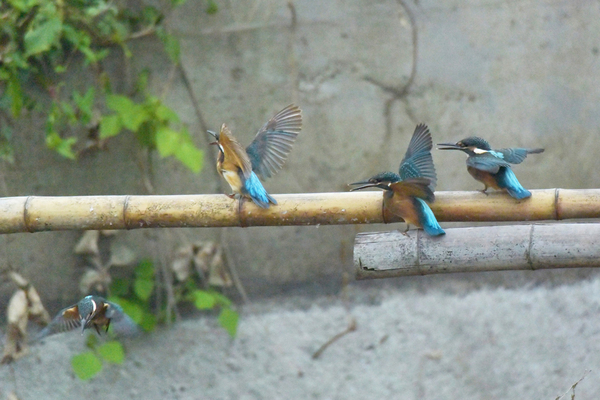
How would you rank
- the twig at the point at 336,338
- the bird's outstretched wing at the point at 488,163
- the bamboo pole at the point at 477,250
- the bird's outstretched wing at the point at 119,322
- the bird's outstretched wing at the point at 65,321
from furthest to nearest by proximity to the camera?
the twig at the point at 336,338 < the bird's outstretched wing at the point at 119,322 < the bird's outstretched wing at the point at 65,321 < the bird's outstretched wing at the point at 488,163 < the bamboo pole at the point at 477,250

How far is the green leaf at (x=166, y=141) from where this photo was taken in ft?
11.9

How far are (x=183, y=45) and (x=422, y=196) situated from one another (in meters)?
1.91

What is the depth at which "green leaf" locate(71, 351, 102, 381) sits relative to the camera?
3.60 meters

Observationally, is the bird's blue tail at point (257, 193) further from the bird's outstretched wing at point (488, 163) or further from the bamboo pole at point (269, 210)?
the bird's outstretched wing at point (488, 163)

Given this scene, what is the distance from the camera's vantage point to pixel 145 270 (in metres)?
3.85

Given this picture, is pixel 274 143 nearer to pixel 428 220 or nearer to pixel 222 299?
pixel 428 220

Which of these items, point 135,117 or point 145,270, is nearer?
point 135,117

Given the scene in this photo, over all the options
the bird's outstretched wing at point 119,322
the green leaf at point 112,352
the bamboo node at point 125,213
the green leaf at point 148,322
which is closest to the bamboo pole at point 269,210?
the bamboo node at point 125,213

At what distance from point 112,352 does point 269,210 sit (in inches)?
60.6

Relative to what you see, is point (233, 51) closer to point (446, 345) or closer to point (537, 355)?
point (446, 345)

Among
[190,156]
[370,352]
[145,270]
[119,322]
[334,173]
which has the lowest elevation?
[370,352]

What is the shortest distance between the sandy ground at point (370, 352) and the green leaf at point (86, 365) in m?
0.24

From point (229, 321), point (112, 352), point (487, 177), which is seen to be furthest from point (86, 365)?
point (487, 177)

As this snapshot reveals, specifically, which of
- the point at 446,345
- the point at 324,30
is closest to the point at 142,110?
the point at 324,30
